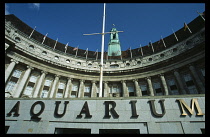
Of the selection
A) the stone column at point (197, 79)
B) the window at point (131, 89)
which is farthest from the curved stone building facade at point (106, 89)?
the window at point (131, 89)

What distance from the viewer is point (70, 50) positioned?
41.2 meters

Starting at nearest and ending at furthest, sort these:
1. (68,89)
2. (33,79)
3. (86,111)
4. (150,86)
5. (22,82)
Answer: (86,111) < (22,82) < (33,79) < (150,86) < (68,89)

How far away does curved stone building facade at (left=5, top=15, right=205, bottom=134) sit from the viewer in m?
7.77

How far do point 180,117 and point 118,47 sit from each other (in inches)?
1984

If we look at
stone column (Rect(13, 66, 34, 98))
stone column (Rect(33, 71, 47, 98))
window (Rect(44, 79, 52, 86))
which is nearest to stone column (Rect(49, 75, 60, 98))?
window (Rect(44, 79, 52, 86))

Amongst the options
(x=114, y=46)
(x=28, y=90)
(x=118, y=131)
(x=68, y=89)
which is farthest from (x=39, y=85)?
(x=114, y=46)

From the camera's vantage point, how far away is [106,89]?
31.6 m

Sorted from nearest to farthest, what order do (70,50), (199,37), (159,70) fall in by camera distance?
(199,37), (159,70), (70,50)

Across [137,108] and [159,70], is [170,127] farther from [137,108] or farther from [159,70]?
[159,70]

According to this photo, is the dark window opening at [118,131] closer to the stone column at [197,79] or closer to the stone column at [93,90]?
the stone column at [197,79]

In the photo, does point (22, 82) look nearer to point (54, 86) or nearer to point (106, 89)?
point (54, 86)

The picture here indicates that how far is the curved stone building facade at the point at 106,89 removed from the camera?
306 inches

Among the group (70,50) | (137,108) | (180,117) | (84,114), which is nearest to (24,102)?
(84,114)

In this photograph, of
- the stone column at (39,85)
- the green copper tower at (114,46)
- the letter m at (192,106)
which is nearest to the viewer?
the letter m at (192,106)
